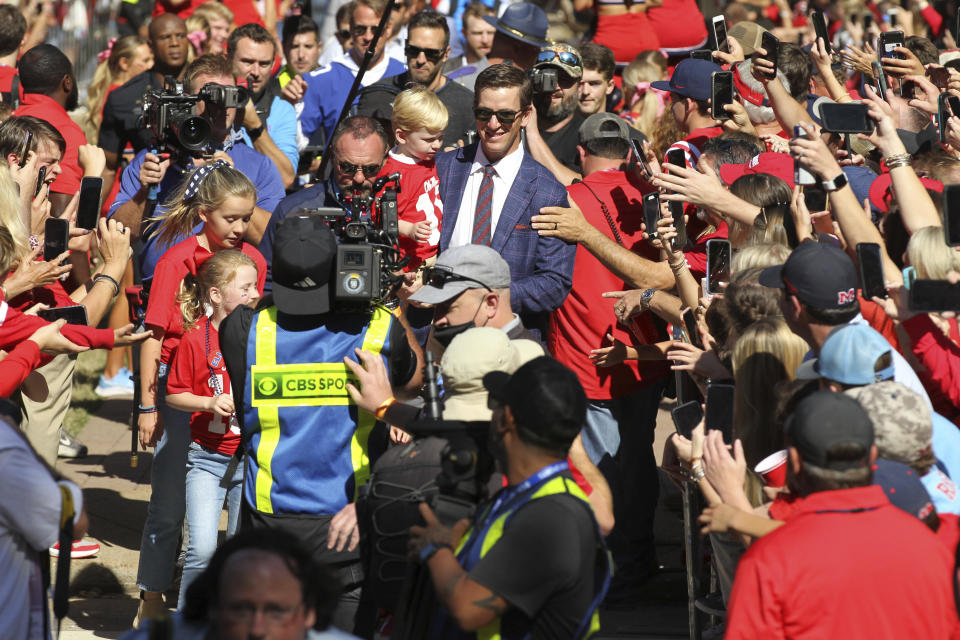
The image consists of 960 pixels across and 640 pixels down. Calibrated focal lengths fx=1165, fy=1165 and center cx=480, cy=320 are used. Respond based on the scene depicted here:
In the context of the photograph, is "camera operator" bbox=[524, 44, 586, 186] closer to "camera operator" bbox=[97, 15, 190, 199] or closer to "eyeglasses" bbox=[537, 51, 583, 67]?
"eyeglasses" bbox=[537, 51, 583, 67]

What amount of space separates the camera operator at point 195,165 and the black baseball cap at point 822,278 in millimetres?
3155

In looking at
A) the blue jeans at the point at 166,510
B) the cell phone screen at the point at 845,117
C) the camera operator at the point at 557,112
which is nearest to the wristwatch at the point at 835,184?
the cell phone screen at the point at 845,117

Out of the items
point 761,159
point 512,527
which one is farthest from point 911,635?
point 761,159

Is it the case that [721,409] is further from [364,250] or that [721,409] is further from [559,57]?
[559,57]

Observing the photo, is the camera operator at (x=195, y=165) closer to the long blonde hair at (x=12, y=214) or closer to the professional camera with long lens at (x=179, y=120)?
the professional camera with long lens at (x=179, y=120)

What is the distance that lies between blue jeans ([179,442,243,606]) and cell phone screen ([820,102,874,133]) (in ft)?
9.49

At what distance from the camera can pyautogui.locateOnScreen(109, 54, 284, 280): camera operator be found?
20.0ft

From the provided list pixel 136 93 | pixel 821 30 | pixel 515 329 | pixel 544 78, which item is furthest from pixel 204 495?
pixel 136 93

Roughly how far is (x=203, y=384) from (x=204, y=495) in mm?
496

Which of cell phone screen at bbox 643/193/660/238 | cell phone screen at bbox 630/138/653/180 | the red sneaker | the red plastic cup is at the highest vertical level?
cell phone screen at bbox 630/138/653/180

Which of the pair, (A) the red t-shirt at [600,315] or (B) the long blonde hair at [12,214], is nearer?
(B) the long blonde hair at [12,214]

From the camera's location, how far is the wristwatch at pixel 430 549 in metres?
3.09

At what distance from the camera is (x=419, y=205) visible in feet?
19.2

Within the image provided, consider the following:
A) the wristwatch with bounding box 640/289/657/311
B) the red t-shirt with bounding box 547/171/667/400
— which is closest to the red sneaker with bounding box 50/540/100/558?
the red t-shirt with bounding box 547/171/667/400
